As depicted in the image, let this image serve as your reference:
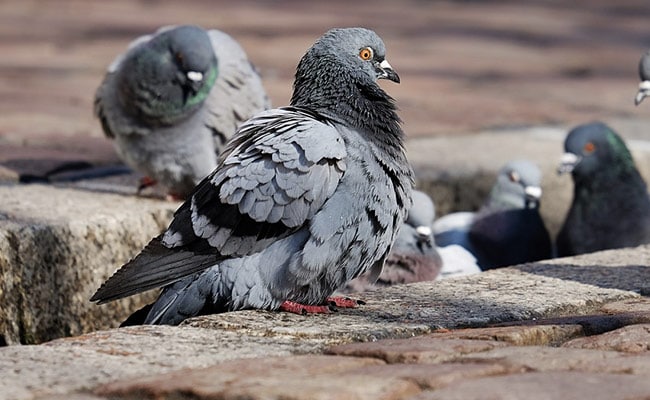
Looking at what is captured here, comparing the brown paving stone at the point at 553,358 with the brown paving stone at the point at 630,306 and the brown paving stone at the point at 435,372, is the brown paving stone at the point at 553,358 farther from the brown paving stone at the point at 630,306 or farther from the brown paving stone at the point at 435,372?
the brown paving stone at the point at 630,306

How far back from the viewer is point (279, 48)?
10.6 meters

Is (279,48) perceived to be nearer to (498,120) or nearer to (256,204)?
(498,120)

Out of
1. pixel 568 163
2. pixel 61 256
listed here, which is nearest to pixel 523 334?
pixel 61 256

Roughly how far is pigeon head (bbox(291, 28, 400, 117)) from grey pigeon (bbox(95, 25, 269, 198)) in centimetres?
132

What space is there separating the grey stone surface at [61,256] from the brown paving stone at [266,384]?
4.78 feet

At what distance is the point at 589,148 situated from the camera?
6.16m

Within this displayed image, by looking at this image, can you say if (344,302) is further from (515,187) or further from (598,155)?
(598,155)

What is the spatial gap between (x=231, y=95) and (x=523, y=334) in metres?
2.55

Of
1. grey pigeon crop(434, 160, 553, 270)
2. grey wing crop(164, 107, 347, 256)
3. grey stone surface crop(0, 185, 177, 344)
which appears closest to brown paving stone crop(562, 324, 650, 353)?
grey wing crop(164, 107, 347, 256)

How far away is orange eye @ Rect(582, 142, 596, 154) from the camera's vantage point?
6156 mm

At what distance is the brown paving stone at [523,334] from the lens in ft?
10.6

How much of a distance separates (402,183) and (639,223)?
2475 millimetres

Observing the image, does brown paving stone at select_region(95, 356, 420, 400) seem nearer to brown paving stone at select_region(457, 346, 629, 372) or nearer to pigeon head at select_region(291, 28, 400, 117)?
brown paving stone at select_region(457, 346, 629, 372)

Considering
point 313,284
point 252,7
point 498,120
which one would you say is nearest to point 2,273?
point 313,284
